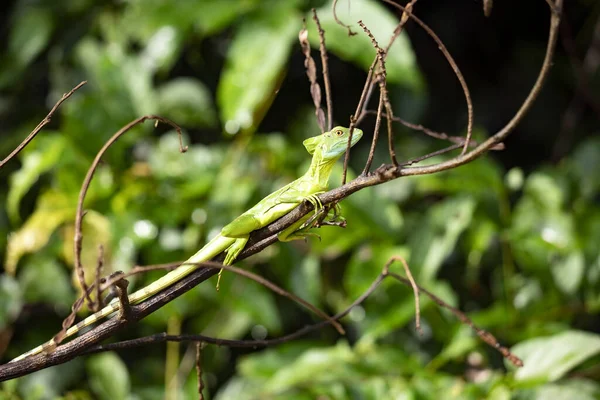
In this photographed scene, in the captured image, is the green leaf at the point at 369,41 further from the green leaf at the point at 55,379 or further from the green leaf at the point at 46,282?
the green leaf at the point at 55,379

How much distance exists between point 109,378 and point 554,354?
1362 mm

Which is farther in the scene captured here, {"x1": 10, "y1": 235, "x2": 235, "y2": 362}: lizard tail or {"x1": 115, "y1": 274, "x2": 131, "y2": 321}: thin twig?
{"x1": 10, "y1": 235, "x2": 235, "y2": 362}: lizard tail

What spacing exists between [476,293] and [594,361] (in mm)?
479

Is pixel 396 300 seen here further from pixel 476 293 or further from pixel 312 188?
pixel 312 188

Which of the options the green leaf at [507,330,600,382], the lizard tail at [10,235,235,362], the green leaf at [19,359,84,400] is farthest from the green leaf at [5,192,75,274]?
the green leaf at [507,330,600,382]

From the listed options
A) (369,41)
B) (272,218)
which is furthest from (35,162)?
(272,218)

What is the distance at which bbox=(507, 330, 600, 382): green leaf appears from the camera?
1.91 m

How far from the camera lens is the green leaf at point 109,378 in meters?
2.31

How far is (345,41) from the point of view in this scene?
211 cm

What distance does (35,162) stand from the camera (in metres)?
2.30

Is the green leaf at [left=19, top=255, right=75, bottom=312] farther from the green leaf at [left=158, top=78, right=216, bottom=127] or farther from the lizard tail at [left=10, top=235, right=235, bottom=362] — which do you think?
the lizard tail at [left=10, top=235, right=235, bottom=362]

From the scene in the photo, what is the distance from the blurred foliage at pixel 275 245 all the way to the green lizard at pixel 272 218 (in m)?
0.87

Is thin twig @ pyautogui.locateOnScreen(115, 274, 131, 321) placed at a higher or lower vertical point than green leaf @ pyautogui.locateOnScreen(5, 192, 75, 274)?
higher

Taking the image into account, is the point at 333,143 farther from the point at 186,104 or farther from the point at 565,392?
the point at 186,104
